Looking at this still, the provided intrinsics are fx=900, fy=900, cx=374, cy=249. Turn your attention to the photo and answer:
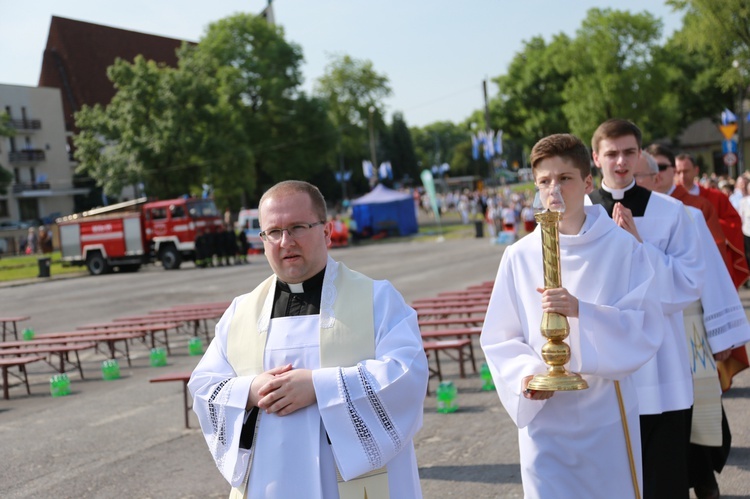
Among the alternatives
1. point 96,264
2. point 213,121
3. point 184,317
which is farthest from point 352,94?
point 184,317

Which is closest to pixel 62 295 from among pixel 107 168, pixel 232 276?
pixel 232 276

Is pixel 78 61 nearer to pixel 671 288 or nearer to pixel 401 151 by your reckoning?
pixel 401 151

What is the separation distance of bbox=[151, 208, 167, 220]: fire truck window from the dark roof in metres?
45.1

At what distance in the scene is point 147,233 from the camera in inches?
1367

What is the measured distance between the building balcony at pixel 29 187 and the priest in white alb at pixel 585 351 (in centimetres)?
7325

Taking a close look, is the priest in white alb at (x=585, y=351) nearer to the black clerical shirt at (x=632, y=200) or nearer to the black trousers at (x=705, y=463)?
the black clerical shirt at (x=632, y=200)

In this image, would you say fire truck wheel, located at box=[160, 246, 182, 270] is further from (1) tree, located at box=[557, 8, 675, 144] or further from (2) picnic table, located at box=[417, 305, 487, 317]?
(1) tree, located at box=[557, 8, 675, 144]

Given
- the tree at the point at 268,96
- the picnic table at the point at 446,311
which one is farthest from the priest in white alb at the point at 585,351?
the tree at the point at 268,96

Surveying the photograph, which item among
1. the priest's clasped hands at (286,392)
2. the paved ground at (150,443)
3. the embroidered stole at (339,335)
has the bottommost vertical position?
the paved ground at (150,443)

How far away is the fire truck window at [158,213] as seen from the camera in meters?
34.2

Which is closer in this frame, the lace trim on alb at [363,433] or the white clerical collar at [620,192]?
the lace trim on alb at [363,433]

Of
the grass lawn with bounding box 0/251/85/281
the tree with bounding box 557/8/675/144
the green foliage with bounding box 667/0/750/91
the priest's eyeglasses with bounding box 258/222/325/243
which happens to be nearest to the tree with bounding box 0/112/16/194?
the grass lawn with bounding box 0/251/85/281

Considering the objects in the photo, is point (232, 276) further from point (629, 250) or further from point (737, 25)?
point (737, 25)

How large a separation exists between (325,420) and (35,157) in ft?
248
